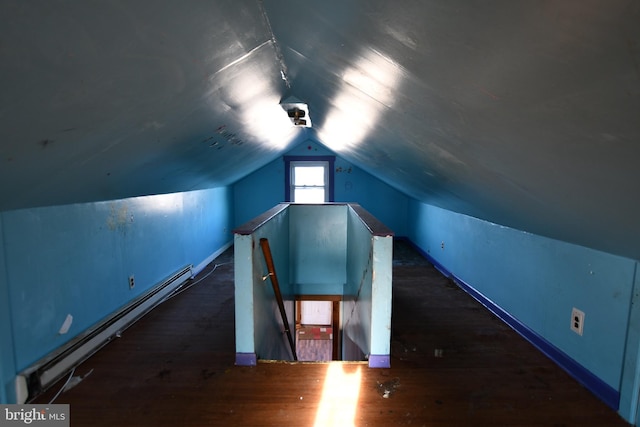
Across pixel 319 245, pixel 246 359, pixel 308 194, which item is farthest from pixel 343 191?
pixel 246 359

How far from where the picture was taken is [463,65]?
3.22 ft

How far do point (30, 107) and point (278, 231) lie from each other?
7.93 feet

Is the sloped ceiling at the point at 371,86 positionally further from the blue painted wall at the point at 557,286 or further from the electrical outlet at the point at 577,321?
the electrical outlet at the point at 577,321

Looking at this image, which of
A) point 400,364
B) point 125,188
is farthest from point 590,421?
point 125,188

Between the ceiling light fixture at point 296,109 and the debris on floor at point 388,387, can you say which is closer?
the debris on floor at point 388,387

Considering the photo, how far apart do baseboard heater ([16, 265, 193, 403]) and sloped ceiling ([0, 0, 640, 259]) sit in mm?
1073

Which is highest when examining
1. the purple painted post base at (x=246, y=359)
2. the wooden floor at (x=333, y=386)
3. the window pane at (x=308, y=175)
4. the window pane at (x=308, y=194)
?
the window pane at (x=308, y=175)

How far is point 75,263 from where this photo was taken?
2318 mm

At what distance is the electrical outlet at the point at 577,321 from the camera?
211 centimetres

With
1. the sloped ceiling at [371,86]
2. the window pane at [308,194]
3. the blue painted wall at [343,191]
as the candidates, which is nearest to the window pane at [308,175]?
the window pane at [308,194]

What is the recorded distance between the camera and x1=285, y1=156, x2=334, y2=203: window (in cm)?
655

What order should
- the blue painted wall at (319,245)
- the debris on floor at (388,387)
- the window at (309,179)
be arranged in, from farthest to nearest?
1. the window at (309,179)
2. the blue painted wall at (319,245)
3. the debris on floor at (388,387)

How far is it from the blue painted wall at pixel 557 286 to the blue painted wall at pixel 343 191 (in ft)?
8.66

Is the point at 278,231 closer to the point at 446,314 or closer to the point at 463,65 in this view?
the point at 446,314
